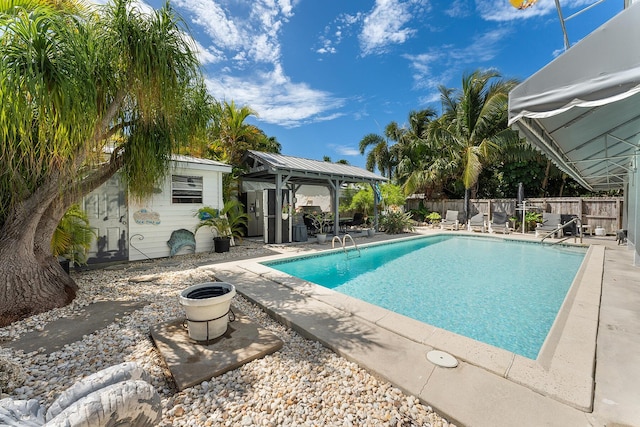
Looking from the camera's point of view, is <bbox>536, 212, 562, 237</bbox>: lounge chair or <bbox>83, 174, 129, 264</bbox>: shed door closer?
<bbox>83, 174, 129, 264</bbox>: shed door

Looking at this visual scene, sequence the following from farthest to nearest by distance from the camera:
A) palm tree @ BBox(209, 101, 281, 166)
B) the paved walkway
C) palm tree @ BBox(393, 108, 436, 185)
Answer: palm tree @ BBox(393, 108, 436, 185) → palm tree @ BBox(209, 101, 281, 166) → the paved walkway

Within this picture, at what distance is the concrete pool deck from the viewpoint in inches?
87.0

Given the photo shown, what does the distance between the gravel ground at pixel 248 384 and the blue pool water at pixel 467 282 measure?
8.42 ft

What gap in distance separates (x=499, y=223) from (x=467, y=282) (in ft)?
36.0

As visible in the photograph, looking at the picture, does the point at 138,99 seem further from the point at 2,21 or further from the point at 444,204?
the point at 444,204

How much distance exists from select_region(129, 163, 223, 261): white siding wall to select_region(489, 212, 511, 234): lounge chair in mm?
15159

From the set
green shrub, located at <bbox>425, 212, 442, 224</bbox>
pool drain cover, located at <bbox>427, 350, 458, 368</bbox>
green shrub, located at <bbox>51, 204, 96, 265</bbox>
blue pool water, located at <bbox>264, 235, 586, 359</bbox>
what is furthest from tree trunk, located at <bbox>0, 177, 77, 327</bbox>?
green shrub, located at <bbox>425, 212, 442, 224</bbox>

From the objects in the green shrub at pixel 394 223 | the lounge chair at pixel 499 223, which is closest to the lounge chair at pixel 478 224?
the lounge chair at pixel 499 223

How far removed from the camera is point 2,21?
3.16 m

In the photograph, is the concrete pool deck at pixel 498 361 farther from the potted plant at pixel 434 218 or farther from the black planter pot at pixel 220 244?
the potted plant at pixel 434 218

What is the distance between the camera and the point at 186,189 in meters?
9.05

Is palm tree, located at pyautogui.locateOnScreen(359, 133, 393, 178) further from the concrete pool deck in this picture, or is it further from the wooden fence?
the concrete pool deck

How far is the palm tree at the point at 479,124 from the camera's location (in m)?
16.9

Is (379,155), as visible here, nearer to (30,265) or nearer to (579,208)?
(579,208)
